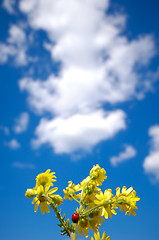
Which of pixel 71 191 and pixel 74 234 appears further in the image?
pixel 71 191

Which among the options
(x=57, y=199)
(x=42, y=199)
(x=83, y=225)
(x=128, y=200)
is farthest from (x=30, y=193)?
(x=128, y=200)

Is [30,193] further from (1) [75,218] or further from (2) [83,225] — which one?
(2) [83,225]

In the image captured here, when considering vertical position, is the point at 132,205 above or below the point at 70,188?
below

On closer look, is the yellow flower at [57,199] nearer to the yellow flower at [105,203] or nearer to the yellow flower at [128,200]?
the yellow flower at [105,203]

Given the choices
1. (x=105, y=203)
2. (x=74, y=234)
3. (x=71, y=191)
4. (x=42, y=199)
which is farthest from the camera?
(x=71, y=191)

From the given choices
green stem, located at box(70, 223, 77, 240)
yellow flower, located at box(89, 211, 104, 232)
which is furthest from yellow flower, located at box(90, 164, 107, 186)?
green stem, located at box(70, 223, 77, 240)

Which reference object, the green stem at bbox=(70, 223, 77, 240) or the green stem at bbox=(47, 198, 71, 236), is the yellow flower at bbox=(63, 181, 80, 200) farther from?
the green stem at bbox=(70, 223, 77, 240)

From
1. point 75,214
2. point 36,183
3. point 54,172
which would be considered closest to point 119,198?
point 75,214

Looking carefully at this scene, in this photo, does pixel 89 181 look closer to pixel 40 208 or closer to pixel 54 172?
pixel 54 172
